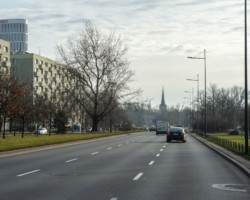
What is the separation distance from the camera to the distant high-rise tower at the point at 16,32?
192375mm

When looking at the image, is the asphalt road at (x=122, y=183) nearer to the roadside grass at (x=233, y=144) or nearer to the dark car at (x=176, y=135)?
the roadside grass at (x=233, y=144)

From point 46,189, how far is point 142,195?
232 cm

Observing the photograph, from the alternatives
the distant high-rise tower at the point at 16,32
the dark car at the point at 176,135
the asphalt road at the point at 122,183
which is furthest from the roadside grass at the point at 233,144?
the distant high-rise tower at the point at 16,32

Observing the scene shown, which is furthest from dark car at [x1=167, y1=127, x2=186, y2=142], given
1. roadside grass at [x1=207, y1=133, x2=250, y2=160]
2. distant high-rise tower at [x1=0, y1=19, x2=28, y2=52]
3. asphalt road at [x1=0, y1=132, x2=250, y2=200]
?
distant high-rise tower at [x1=0, y1=19, x2=28, y2=52]

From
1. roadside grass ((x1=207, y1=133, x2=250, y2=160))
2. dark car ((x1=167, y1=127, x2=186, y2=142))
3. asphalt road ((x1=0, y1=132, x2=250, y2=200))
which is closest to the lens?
asphalt road ((x1=0, y1=132, x2=250, y2=200))

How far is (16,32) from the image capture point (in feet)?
631

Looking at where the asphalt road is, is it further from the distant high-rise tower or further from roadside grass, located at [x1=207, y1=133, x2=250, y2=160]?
the distant high-rise tower

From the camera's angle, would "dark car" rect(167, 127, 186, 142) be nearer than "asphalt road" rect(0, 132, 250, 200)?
No

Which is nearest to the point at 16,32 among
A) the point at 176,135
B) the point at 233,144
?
the point at 176,135

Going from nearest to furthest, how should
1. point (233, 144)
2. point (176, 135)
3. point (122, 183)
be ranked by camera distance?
point (122, 183)
point (233, 144)
point (176, 135)

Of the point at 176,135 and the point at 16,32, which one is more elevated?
the point at 16,32

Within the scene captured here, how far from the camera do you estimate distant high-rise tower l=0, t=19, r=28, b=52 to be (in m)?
192

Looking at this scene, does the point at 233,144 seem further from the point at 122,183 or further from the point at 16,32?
the point at 16,32

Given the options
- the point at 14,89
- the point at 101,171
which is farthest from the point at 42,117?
the point at 101,171
